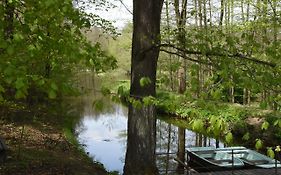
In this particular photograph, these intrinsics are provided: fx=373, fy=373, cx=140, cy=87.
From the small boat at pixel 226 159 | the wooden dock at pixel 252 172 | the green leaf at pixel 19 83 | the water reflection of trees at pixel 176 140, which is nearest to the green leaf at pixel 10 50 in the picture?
the green leaf at pixel 19 83

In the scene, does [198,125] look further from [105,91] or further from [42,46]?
[42,46]

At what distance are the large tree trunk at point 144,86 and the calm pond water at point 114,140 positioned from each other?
599cm

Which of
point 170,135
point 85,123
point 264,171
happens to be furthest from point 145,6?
point 85,123

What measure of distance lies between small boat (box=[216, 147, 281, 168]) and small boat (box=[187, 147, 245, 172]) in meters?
0.24

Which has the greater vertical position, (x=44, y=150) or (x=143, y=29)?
(x=143, y=29)

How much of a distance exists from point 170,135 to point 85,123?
9024 mm

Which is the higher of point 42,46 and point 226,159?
point 42,46

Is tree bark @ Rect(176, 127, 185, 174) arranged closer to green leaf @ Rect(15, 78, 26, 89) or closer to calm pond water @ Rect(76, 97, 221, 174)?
calm pond water @ Rect(76, 97, 221, 174)

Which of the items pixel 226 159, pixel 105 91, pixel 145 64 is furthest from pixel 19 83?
pixel 226 159

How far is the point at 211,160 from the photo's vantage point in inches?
593

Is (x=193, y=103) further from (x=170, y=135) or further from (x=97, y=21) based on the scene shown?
(x=170, y=135)

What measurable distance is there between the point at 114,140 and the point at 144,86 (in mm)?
16269

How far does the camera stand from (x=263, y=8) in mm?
21906

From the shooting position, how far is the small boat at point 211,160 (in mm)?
13759
